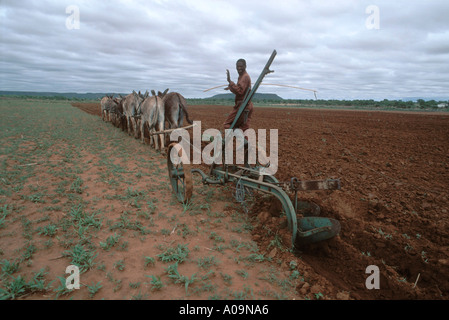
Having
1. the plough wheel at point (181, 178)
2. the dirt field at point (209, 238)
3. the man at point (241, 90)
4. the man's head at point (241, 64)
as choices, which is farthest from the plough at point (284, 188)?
the man's head at point (241, 64)

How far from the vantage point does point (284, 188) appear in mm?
3260

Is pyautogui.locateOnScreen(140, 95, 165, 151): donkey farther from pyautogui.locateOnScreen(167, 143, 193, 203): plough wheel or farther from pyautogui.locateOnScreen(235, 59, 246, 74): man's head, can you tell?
pyautogui.locateOnScreen(235, 59, 246, 74): man's head

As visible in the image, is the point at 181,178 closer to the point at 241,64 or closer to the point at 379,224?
the point at 241,64

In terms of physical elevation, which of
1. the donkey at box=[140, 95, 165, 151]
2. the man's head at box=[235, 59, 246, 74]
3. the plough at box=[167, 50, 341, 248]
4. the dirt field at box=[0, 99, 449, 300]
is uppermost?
the man's head at box=[235, 59, 246, 74]

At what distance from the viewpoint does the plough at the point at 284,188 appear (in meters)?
2.98

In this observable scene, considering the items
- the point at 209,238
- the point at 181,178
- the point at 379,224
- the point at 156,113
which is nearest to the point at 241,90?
the point at 181,178

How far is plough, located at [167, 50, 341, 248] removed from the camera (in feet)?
9.77

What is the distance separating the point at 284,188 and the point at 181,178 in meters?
2.24

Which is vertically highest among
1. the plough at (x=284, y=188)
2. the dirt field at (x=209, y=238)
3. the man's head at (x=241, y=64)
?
the man's head at (x=241, y=64)

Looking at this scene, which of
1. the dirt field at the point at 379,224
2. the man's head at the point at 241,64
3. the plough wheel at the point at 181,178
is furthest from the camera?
the man's head at the point at 241,64

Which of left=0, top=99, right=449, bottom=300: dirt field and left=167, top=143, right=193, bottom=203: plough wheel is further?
left=167, top=143, right=193, bottom=203: plough wheel

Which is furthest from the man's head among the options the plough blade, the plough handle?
the plough blade

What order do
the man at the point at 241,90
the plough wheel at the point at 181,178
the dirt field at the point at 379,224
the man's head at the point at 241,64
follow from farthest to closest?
the man's head at the point at 241,64 < the man at the point at 241,90 < the plough wheel at the point at 181,178 < the dirt field at the point at 379,224

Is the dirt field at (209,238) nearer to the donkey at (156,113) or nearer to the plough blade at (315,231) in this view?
the plough blade at (315,231)
